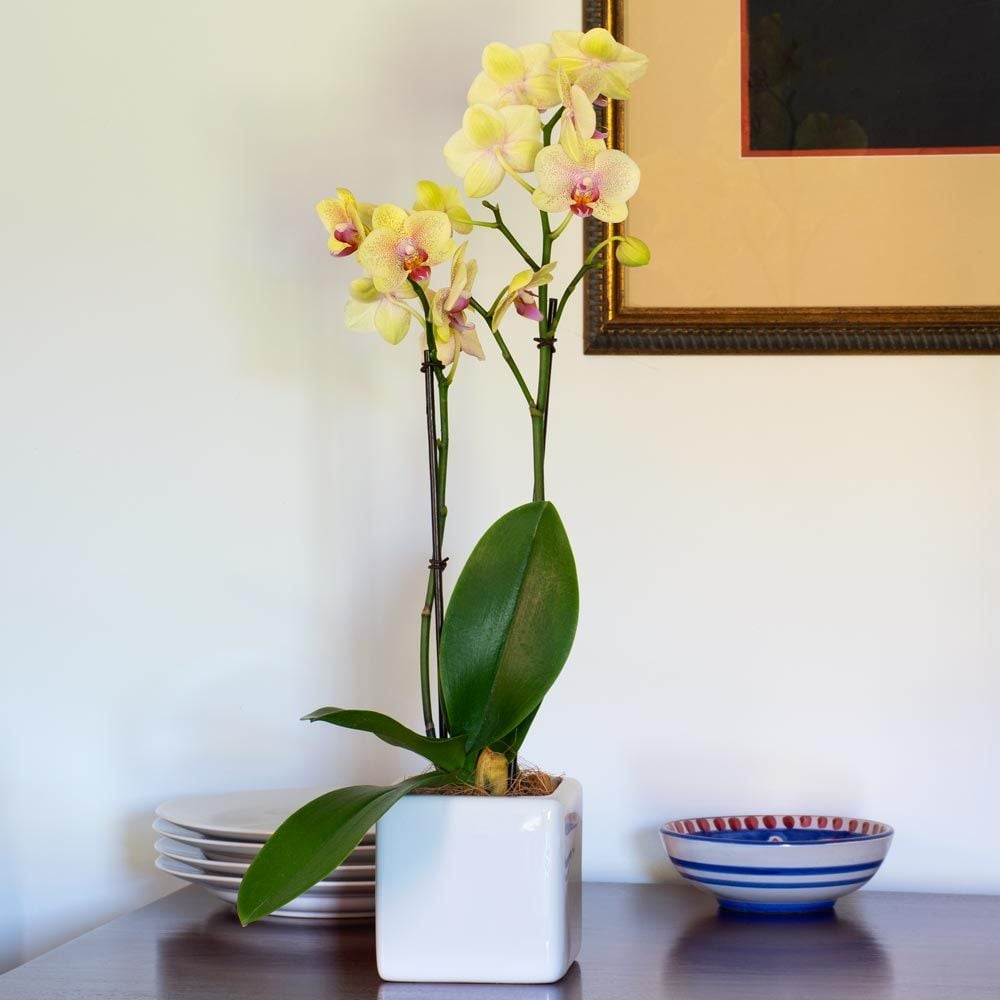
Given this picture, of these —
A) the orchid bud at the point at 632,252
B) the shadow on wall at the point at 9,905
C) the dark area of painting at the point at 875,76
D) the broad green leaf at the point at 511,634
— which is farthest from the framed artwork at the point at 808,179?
the shadow on wall at the point at 9,905

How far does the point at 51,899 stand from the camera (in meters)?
1.18

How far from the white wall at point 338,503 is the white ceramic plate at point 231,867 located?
19cm

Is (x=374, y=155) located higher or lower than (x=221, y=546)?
higher

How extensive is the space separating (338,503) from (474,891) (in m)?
0.47

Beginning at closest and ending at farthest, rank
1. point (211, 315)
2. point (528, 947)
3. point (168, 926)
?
point (528, 947) → point (168, 926) → point (211, 315)

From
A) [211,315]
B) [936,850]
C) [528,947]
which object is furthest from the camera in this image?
[211,315]

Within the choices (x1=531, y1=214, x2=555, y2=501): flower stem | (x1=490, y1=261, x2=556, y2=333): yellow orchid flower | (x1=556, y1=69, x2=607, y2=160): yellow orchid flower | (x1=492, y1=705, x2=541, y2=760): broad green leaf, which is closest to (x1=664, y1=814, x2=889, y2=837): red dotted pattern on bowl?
(x1=492, y1=705, x2=541, y2=760): broad green leaf

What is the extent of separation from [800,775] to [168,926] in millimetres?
552

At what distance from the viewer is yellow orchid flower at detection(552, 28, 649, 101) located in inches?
34.4

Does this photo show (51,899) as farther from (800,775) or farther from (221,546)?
(800,775)

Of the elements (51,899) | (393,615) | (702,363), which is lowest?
(51,899)

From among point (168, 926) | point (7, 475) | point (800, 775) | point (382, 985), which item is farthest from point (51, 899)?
point (800, 775)

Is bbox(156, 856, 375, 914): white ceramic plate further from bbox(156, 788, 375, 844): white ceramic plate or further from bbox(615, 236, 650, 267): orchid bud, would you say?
bbox(615, 236, 650, 267): orchid bud

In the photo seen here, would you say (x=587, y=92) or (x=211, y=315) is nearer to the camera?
(x=587, y=92)
